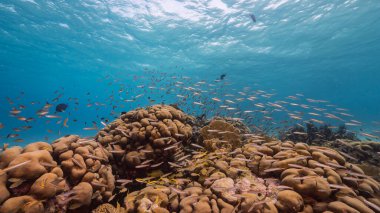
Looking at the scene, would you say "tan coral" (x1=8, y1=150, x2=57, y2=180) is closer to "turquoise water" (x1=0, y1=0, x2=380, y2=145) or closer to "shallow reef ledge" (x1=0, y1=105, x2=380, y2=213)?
"shallow reef ledge" (x1=0, y1=105, x2=380, y2=213)

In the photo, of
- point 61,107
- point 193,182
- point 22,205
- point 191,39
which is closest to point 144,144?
point 193,182

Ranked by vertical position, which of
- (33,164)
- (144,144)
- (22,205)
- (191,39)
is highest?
(191,39)

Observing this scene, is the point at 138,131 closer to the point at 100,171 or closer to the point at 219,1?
the point at 100,171

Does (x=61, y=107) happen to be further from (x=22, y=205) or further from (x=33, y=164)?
(x=22, y=205)

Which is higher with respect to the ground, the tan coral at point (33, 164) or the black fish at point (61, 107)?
the tan coral at point (33, 164)

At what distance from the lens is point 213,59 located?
139 feet

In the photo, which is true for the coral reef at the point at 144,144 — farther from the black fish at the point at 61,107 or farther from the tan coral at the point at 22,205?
the black fish at the point at 61,107

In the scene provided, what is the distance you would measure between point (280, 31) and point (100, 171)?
32220 millimetres

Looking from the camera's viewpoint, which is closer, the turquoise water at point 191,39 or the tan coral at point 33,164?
the tan coral at point 33,164

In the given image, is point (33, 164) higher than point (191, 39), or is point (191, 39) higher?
point (191, 39)

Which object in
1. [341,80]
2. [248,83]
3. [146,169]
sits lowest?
[146,169]

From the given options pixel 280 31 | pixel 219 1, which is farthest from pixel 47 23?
pixel 280 31

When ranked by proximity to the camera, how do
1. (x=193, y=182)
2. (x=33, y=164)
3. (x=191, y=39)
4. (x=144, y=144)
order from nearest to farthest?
(x=33, y=164), (x=193, y=182), (x=144, y=144), (x=191, y=39)

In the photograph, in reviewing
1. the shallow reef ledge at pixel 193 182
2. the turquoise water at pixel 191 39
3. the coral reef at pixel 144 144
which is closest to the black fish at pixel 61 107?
the turquoise water at pixel 191 39
